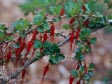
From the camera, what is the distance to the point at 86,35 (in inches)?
51.9

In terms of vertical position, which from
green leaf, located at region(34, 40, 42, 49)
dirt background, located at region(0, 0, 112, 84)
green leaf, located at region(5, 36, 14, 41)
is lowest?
dirt background, located at region(0, 0, 112, 84)

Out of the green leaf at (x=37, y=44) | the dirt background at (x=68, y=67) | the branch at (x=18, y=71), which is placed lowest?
the dirt background at (x=68, y=67)

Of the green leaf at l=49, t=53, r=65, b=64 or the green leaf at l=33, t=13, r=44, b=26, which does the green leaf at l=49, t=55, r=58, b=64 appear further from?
the green leaf at l=33, t=13, r=44, b=26

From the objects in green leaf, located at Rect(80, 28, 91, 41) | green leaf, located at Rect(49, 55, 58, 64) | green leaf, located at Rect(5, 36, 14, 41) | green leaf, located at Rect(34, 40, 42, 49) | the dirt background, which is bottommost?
the dirt background

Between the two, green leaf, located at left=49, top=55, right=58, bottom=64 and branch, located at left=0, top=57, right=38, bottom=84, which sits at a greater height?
green leaf, located at left=49, top=55, right=58, bottom=64

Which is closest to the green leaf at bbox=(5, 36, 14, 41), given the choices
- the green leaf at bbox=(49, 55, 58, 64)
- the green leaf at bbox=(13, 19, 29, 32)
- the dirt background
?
the green leaf at bbox=(13, 19, 29, 32)

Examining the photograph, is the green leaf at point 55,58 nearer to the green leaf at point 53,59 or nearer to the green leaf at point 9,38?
the green leaf at point 53,59

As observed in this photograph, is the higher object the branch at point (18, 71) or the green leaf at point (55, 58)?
the green leaf at point (55, 58)

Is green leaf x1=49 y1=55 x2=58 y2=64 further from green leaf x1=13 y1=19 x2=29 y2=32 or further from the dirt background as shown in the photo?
the dirt background

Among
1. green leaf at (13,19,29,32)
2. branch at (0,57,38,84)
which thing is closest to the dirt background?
branch at (0,57,38,84)

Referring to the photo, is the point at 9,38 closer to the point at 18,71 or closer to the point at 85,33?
the point at 18,71

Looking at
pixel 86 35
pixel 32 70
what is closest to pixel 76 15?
pixel 86 35

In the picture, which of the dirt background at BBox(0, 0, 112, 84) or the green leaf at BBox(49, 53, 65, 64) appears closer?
the green leaf at BBox(49, 53, 65, 64)

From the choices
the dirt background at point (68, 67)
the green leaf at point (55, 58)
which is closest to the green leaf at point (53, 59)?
the green leaf at point (55, 58)
